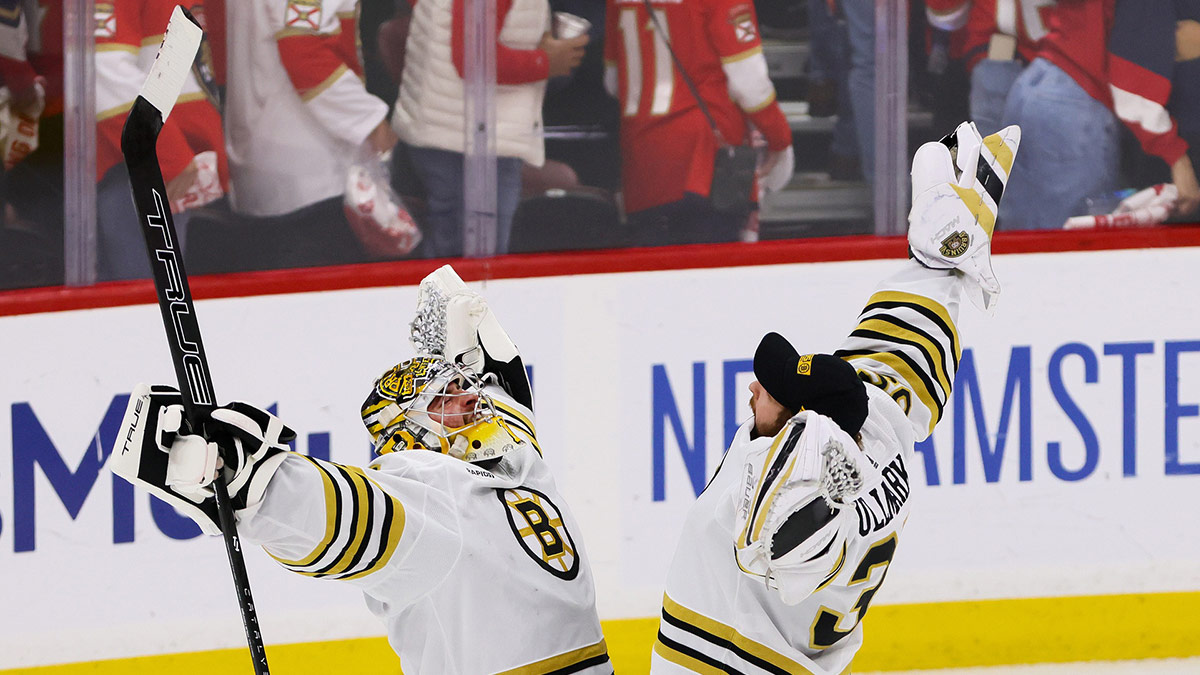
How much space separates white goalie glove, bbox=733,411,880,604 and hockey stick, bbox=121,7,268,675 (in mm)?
474

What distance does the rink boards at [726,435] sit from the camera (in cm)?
253

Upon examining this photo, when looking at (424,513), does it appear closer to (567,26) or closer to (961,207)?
(961,207)

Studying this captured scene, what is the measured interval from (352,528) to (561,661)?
0.47 meters

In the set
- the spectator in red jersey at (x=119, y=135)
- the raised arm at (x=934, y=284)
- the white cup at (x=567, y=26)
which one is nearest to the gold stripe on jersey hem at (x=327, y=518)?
the raised arm at (x=934, y=284)

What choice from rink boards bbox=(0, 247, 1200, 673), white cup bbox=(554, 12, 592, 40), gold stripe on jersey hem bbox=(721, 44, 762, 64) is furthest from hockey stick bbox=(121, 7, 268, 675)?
gold stripe on jersey hem bbox=(721, 44, 762, 64)

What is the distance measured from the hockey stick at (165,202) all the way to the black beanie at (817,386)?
53 centimetres

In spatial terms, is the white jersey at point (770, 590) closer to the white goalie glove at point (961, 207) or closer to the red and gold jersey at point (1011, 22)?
the white goalie glove at point (961, 207)

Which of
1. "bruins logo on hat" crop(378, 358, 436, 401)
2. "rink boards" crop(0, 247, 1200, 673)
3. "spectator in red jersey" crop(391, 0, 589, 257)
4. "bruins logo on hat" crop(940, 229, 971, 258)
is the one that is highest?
"spectator in red jersey" crop(391, 0, 589, 257)

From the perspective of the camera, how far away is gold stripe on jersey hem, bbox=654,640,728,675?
1.45 metres

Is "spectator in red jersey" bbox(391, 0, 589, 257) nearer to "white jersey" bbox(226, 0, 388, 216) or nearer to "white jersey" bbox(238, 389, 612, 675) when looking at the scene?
"white jersey" bbox(226, 0, 388, 216)

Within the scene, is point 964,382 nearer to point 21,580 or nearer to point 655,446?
point 655,446

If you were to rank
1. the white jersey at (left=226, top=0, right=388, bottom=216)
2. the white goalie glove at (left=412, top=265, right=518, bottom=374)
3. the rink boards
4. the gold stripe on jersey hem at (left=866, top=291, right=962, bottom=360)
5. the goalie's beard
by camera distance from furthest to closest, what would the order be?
the white jersey at (left=226, top=0, right=388, bottom=216) → the rink boards → the white goalie glove at (left=412, top=265, right=518, bottom=374) → the gold stripe on jersey hem at (left=866, top=291, right=962, bottom=360) → the goalie's beard

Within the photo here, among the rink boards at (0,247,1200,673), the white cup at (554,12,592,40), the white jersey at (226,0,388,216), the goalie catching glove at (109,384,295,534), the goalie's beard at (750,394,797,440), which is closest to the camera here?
the goalie catching glove at (109,384,295,534)

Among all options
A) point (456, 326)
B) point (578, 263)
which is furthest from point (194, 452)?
point (578, 263)
